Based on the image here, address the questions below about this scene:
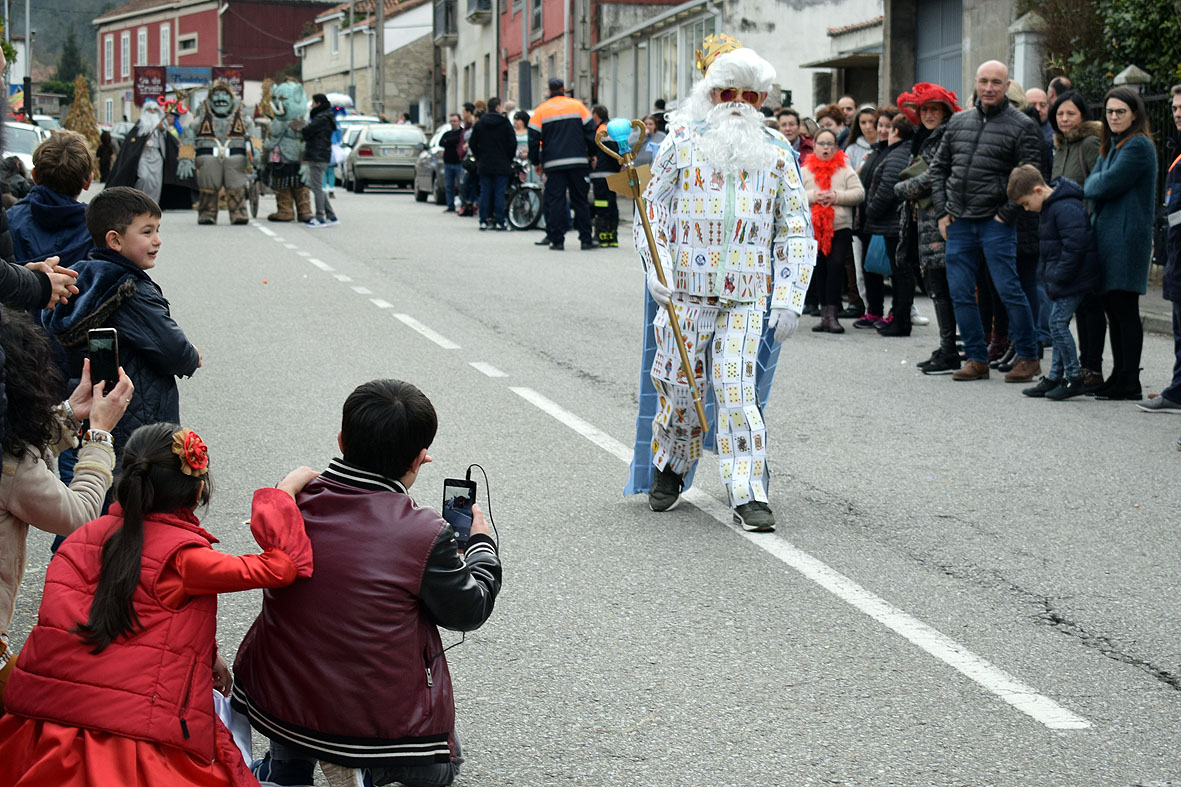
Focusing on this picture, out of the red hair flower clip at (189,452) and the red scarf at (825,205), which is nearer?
the red hair flower clip at (189,452)

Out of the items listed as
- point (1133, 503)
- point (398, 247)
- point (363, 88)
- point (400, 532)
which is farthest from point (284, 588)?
point (363, 88)

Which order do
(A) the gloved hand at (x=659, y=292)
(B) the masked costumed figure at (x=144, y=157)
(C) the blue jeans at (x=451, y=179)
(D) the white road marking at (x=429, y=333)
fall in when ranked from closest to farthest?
(A) the gloved hand at (x=659, y=292) < (D) the white road marking at (x=429, y=333) < (B) the masked costumed figure at (x=144, y=157) < (C) the blue jeans at (x=451, y=179)

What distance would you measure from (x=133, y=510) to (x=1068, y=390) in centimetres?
757

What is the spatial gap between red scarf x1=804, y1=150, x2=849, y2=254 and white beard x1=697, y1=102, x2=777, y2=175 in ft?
21.9

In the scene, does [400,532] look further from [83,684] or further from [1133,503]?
[1133,503]

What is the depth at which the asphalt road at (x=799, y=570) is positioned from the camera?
4074 millimetres

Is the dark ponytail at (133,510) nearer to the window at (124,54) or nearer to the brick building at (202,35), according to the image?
the brick building at (202,35)

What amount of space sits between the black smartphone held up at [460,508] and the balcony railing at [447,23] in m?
63.5

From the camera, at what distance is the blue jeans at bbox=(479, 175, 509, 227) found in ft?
76.7

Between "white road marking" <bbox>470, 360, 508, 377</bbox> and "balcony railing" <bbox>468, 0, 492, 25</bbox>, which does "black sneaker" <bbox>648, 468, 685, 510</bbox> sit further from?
"balcony railing" <bbox>468, 0, 492, 25</bbox>

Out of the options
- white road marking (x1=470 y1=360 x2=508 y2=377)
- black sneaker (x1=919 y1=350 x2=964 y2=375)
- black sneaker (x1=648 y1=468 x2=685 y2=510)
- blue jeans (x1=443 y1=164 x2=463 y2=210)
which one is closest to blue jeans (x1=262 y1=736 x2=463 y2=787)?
black sneaker (x1=648 y1=468 x2=685 y2=510)

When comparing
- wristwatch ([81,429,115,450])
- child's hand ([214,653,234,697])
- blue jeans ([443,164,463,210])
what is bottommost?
child's hand ([214,653,234,697])

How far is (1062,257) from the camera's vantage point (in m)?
9.61

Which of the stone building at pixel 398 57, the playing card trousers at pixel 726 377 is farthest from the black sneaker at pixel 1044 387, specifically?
the stone building at pixel 398 57
